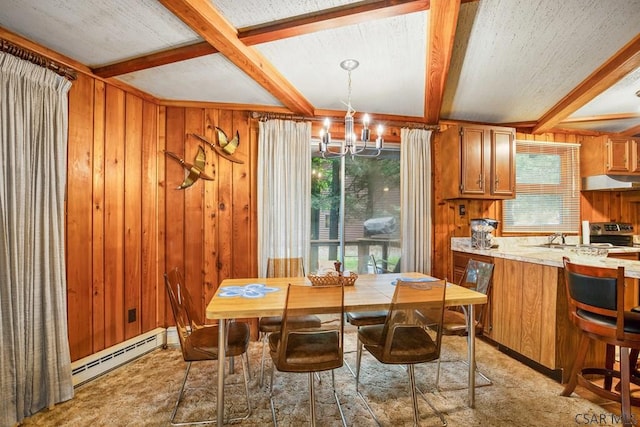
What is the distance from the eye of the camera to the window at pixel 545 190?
160 inches

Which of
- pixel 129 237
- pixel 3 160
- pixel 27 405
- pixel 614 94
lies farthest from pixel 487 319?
pixel 3 160

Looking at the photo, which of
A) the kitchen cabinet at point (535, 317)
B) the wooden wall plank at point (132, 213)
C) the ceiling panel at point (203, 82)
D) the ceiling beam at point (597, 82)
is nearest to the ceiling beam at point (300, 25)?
the ceiling panel at point (203, 82)

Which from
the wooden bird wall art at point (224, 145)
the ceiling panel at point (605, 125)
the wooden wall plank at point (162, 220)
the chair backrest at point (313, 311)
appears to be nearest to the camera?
the chair backrest at point (313, 311)

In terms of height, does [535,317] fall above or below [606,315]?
below

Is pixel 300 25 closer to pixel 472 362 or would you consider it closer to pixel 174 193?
pixel 174 193

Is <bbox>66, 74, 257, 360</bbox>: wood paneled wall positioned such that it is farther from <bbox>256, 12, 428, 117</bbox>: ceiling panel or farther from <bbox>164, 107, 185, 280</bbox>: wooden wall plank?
<bbox>256, 12, 428, 117</bbox>: ceiling panel

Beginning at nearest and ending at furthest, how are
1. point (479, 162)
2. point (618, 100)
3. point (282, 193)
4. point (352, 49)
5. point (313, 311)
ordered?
point (313, 311)
point (352, 49)
point (618, 100)
point (282, 193)
point (479, 162)

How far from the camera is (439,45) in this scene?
2219 millimetres

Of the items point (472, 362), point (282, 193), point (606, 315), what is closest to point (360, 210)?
point (282, 193)

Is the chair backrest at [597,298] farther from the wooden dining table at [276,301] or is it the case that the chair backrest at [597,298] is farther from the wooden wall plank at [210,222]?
the wooden wall plank at [210,222]

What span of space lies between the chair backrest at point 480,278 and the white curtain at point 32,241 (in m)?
3.03

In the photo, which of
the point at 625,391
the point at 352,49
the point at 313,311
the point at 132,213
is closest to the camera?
the point at 313,311

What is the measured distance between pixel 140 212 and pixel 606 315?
3628 millimetres

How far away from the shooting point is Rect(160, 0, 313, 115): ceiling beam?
1.79m
